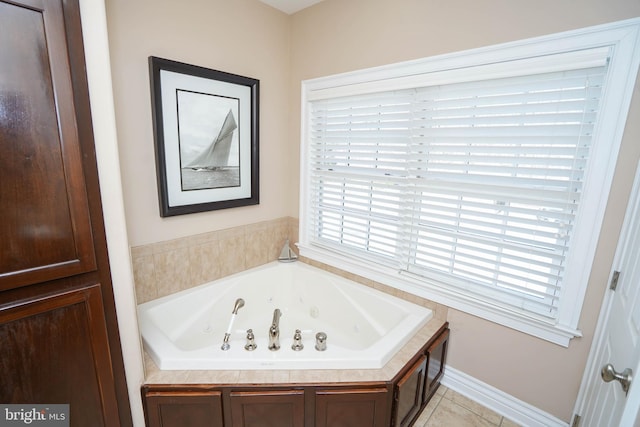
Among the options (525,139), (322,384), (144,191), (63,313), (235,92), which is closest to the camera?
(63,313)

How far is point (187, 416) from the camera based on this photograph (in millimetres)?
1417

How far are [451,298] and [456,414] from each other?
0.69 m

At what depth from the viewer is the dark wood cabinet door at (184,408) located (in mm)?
1374

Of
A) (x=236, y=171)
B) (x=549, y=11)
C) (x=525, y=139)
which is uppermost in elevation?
(x=549, y=11)

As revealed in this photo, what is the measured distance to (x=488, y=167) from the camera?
5.54 ft

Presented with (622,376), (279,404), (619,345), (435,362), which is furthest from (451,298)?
(279,404)

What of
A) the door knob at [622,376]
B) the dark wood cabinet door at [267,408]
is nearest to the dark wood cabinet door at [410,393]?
the dark wood cabinet door at [267,408]

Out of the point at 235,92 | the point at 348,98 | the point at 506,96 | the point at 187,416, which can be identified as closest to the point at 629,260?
the point at 506,96

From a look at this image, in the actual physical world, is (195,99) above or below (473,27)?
below

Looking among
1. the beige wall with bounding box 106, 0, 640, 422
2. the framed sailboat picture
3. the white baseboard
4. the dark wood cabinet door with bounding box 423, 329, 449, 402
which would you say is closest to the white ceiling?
the beige wall with bounding box 106, 0, 640, 422

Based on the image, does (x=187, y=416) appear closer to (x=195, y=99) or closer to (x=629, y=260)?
(x=195, y=99)

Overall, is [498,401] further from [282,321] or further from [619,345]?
[282,321]

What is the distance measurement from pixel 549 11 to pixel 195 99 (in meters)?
2.00

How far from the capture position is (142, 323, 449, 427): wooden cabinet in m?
1.38
